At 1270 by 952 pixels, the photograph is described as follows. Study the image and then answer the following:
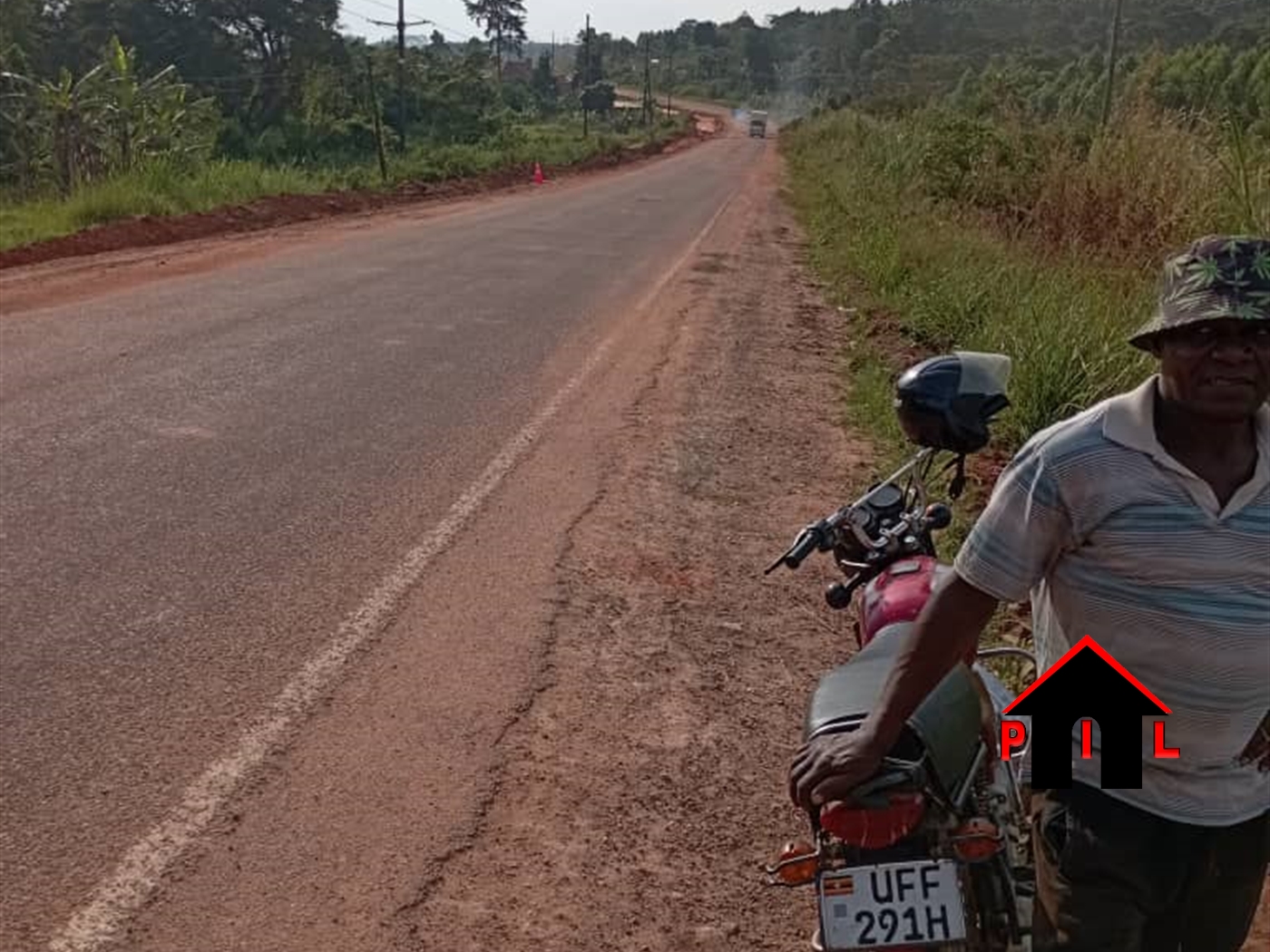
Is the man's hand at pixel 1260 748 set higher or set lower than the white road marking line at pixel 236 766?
higher

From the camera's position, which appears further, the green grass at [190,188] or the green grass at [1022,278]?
the green grass at [190,188]

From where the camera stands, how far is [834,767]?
214cm

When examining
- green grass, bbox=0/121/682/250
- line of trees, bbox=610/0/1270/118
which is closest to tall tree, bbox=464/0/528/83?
line of trees, bbox=610/0/1270/118

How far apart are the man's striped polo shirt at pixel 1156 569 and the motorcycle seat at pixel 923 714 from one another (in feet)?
0.72

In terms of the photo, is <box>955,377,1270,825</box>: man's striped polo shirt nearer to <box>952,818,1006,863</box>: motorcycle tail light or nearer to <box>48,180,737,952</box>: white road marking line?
<box>952,818,1006,863</box>: motorcycle tail light

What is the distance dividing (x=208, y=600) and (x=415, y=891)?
202 cm

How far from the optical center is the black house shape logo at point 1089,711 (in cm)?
215

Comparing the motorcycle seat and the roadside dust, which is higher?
the motorcycle seat

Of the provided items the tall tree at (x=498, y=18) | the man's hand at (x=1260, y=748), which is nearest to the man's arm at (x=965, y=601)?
the man's hand at (x=1260, y=748)

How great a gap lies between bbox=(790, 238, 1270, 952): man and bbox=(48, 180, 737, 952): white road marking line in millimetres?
1751

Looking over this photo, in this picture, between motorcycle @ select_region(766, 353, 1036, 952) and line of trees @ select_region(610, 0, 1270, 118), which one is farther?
line of trees @ select_region(610, 0, 1270, 118)

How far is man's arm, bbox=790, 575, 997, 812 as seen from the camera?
2.13 meters

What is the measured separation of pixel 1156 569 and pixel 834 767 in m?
0.58

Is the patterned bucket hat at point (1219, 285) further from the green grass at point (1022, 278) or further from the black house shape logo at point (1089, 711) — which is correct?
Result: the green grass at point (1022, 278)
